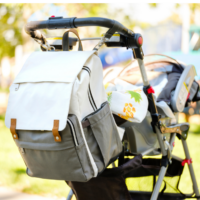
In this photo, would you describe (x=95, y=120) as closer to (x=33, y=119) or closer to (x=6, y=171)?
(x=33, y=119)

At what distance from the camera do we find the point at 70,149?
1.25 meters

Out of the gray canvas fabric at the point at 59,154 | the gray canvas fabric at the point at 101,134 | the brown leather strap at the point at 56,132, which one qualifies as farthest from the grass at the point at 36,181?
the brown leather strap at the point at 56,132

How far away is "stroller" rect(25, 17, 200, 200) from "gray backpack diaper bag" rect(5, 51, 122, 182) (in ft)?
0.61

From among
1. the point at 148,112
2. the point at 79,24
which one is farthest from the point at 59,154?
the point at 148,112

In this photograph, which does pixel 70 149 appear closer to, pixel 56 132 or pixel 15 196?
pixel 56 132

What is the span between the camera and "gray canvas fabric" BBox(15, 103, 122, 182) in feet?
4.09

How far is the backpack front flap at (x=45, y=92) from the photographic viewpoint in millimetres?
1230

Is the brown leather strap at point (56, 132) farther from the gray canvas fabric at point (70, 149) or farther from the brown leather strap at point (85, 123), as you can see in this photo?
the brown leather strap at point (85, 123)

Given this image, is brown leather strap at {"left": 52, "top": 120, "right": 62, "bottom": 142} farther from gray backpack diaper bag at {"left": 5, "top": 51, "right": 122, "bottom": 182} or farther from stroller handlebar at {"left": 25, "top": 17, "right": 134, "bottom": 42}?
stroller handlebar at {"left": 25, "top": 17, "right": 134, "bottom": 42}

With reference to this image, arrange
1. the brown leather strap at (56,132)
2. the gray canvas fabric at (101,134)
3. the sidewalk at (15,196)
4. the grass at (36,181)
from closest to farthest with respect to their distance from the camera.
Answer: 1. the brown leather strap at (56,132)
2. the gray canvas fabric at (101,134)
3. the grass at (36,181)
4. the sidewalk at (15,196)

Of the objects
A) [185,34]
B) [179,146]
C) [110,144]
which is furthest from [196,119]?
[110,144]

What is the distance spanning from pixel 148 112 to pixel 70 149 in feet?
2.82

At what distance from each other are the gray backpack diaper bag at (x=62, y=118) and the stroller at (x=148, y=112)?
18 cm

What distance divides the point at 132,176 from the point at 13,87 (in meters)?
1.31
